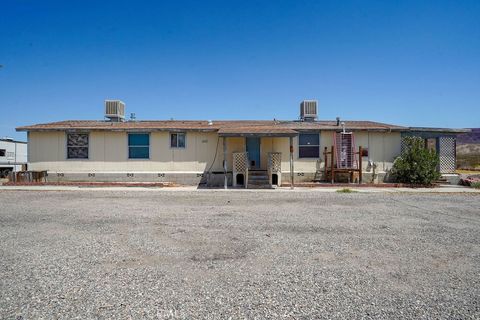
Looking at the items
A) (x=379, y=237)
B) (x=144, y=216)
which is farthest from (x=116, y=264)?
(x=379, y=237)

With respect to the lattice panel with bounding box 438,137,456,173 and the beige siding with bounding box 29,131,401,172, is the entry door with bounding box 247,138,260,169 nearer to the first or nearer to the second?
the beige siding with bounding box 29,131,401,172

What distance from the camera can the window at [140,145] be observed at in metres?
14.8

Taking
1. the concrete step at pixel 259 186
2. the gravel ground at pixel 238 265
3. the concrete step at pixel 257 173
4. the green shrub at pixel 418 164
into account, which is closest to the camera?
the gravel ground at pixel 238 265

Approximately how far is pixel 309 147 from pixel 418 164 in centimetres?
535

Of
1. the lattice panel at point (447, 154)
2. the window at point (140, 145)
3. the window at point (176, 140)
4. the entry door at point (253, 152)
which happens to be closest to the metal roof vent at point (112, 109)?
the window at point (140, 145)

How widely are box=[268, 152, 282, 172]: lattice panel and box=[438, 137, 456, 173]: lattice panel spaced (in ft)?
29.6

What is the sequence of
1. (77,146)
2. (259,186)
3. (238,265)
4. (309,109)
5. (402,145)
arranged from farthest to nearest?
(309,109) → (402,145) → (77,146) → (259,186) → (238,265)

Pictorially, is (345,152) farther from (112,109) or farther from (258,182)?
(112,109)

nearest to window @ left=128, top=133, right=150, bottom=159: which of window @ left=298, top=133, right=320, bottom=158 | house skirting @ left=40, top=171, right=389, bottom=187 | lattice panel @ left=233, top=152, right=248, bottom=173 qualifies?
house skirting @ left=40, top=171, right=389, bottom=187

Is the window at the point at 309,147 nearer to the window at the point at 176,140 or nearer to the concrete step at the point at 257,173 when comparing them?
the concrete step at the point at 257,173

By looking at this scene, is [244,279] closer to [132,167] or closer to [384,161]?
[132,167]

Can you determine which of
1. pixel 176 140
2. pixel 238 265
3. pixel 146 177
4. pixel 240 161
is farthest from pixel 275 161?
pixel 238 265

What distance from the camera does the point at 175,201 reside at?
9.51 m

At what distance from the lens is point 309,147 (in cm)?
1505
